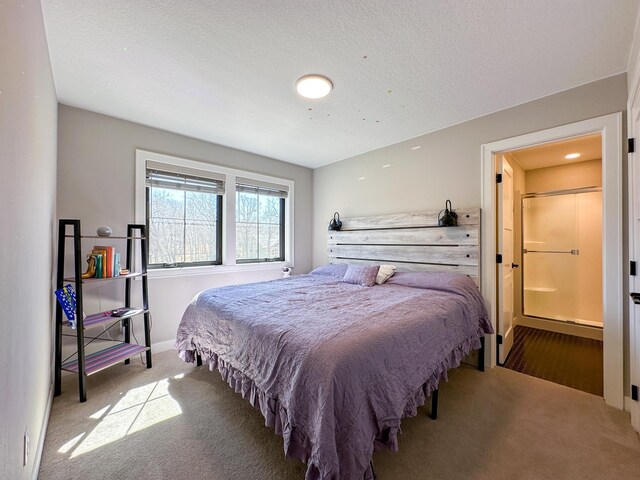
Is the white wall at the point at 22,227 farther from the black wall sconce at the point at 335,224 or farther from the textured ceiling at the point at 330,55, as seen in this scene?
the black wall sconce at the point at 335,224

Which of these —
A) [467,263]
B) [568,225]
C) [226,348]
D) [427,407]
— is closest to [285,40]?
[226,348]

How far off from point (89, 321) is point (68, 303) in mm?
258

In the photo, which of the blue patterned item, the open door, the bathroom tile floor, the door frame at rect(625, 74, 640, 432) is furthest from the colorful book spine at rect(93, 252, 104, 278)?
the door frame at rect(625, 74, 640, 432)

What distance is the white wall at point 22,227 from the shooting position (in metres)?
0.91

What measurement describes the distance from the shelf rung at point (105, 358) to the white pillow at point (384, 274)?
7.86 ft

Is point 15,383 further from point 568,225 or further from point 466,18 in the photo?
point 568,225

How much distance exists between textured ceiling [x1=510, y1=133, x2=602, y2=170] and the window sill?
335cm

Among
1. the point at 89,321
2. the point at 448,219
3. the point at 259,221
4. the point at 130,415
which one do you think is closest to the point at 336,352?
the point at 130,415

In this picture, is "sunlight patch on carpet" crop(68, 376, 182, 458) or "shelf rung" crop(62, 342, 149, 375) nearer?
"sunlight patch on carpet" crop(68, 376, 182, 458)

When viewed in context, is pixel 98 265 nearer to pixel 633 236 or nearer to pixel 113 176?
pixel 113 176

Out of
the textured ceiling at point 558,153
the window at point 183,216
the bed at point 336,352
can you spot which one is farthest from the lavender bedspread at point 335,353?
the textured ceiling at point 558,153

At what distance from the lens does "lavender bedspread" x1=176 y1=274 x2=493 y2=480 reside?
112cm

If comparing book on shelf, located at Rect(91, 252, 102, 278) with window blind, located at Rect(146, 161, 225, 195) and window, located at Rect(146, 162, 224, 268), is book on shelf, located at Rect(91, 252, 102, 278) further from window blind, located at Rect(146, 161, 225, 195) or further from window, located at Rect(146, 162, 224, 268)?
window blind, located at Rect(146, 161, 225, 195)

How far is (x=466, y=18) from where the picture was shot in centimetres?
148
